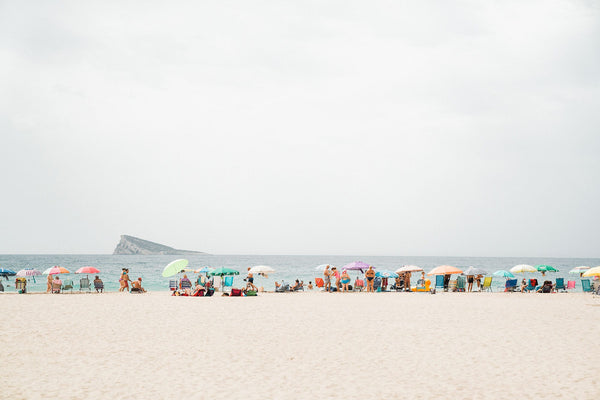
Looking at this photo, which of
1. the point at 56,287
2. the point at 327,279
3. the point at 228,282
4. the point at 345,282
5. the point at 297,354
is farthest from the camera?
the point at 228,282

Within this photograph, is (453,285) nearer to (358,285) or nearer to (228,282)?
(358,285)

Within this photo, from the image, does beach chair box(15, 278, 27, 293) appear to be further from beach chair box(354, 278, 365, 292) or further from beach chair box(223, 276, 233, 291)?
beach chair box(354, 278, 365, 292)

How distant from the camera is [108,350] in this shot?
9.31 metres

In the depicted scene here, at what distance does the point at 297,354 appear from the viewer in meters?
9.10

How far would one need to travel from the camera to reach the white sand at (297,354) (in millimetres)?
6805

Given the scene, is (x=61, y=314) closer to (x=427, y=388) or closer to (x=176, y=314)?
(x=176, y=314)

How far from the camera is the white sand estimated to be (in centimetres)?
680

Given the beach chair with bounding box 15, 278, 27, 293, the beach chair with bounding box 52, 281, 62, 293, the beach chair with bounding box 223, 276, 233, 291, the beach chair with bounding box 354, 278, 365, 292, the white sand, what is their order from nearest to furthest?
the white sand < the beach chair with bounding box 52, 281, 62, 293 < the beach chair with bounding box 15, 278, 27, 293 < the beach chair with bounding box 354, 278, 365, 292 < the beach chair with bounding box 223, 276, 233, 291

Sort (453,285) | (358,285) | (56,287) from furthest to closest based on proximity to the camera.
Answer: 1. (453,285)
2. (358,285)
3. (56,287)

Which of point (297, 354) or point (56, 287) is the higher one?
point (297, 354)

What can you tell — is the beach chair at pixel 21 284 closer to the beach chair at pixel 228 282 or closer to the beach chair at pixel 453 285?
the beach chair at pixel 228 282

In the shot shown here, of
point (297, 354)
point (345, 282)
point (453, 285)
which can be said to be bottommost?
point (453, 285)

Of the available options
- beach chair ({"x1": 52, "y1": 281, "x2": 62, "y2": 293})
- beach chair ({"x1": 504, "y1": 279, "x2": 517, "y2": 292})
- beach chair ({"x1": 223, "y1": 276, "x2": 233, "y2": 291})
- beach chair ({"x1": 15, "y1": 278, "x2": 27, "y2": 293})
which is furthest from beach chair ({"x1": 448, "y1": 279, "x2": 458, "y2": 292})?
beach chair ({"x1": 15, "y1": 278, "x2": 27, "y2": 293})

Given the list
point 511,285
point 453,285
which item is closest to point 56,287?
point 453,285
